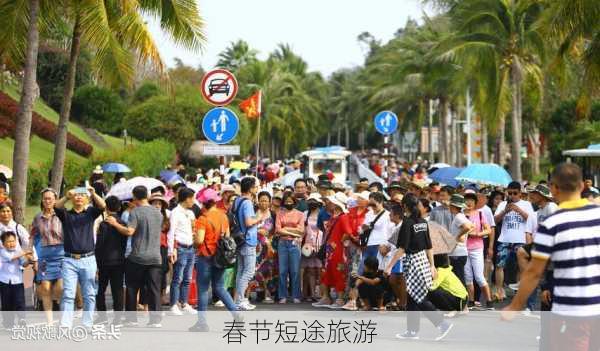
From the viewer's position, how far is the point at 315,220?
49.1ft

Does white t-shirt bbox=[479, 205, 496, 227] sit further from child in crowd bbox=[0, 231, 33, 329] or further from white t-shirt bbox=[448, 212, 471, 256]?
child in crowd bbox=[0, 231, 33, 329]

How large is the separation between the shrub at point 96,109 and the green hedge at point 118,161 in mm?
12325

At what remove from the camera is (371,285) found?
1372 cm

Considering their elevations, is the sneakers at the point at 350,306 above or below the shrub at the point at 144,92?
below

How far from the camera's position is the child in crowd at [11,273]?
11.1m

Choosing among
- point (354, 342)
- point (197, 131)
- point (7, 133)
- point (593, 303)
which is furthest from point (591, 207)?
point (197, 131)

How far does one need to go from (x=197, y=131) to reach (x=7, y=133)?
11.2 m

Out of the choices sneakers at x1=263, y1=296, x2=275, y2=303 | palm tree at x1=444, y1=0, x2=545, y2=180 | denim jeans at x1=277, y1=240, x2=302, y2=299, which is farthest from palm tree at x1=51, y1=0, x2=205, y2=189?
palm tree at x1=444, y1=0, x2=545, y2=180

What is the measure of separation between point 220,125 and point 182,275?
4.41 metres

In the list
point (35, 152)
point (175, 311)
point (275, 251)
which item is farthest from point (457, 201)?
point (35, 152)

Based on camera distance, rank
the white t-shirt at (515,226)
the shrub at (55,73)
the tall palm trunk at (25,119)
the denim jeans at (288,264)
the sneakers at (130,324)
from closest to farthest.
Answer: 1. the sneakers at (130,324)
2. the white t-shirt at (515,226)
3. the denim jeans at (288,264)
4. the tall palm trunk at (25,119)
5. the shrub at (55,73)

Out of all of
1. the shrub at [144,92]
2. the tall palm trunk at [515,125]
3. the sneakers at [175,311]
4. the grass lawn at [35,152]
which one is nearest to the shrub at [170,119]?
the grass lawn at [35,152]

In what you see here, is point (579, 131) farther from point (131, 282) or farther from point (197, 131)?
point (131, 282)

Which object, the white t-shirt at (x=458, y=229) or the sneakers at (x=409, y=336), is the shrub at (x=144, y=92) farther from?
the sneakers at (x=409, y=336)
